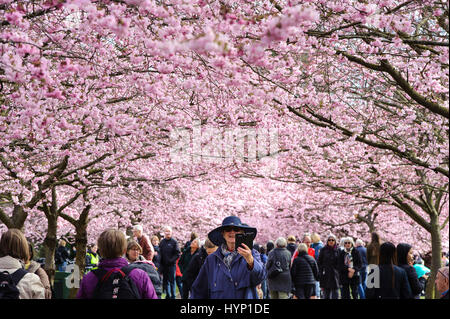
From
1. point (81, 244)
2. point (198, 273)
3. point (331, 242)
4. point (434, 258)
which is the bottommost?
point (198, 273)

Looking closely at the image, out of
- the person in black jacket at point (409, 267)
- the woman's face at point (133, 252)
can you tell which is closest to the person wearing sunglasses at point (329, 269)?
the person in black jacket at point (409, 267)

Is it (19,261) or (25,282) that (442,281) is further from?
(19,261)

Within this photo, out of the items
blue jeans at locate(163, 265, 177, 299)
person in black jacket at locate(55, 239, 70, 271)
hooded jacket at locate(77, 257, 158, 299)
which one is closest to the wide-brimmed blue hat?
hooded jacket at locate(77, 257, 158, 299)

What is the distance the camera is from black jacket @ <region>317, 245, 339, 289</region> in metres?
12.9

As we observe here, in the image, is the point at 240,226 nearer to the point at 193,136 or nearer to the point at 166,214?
the point at 193,136

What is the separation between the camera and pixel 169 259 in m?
14.4

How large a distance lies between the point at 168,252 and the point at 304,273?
3942mm

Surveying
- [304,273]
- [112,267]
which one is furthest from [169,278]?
[112,267]

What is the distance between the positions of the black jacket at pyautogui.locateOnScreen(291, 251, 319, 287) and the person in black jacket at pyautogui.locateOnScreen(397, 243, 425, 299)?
4373 millimetres

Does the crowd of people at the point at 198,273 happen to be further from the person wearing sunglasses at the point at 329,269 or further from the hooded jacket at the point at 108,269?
the person wearing sunglasses at the point at 329,269

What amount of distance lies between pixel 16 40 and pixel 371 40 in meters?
4.79

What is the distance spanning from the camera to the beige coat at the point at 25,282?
5.25 meters

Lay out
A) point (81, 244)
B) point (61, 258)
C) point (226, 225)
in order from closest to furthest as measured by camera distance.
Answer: point (226, 225), point (81, 244), point (61, 258)
